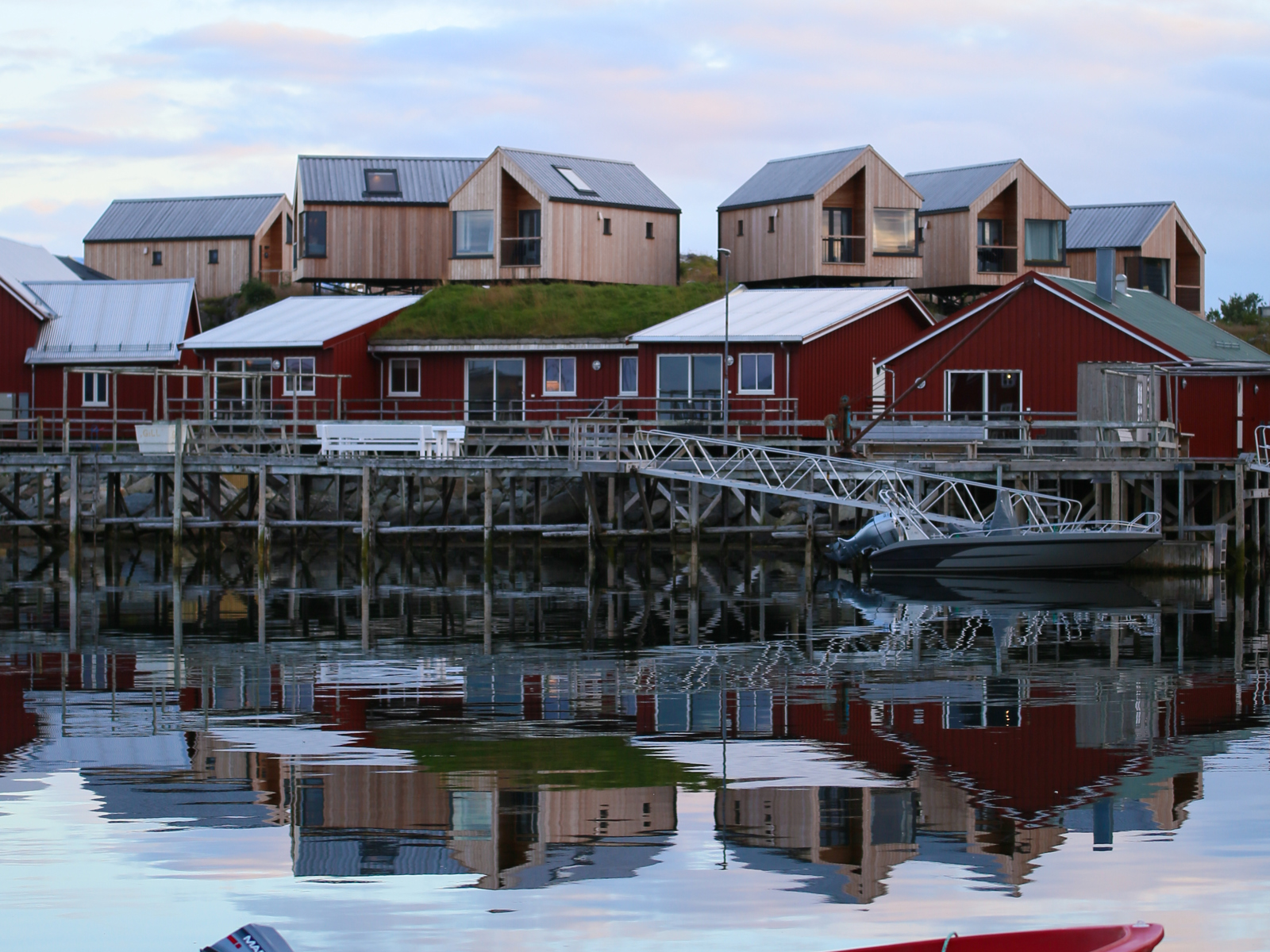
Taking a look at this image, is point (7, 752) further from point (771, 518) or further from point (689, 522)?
point (771, 518)

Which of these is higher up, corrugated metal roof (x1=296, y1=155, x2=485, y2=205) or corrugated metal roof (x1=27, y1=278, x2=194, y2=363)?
corrugated metal roof (x1=296, y1=155, x2=485, y2=205)

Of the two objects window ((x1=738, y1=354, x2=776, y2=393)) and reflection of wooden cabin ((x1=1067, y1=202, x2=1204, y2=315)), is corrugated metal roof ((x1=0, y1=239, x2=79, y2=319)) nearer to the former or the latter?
window ((x1=738, y1=354, x2=776, y2=393))

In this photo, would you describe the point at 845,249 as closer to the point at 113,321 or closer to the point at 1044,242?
the point at 1044,242

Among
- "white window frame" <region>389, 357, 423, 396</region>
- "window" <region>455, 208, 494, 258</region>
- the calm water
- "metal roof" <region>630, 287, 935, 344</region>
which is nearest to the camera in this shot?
the calm water

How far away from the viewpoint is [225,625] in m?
27.9

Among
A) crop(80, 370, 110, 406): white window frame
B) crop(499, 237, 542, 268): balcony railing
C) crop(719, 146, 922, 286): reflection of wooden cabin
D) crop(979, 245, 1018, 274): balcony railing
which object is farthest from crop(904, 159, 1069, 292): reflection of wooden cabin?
crop(80, 370, 110, 406): white window frame

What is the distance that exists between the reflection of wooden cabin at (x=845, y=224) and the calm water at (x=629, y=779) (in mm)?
26107

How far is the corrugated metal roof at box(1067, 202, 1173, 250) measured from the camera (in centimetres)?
5953

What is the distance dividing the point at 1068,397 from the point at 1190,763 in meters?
23.9

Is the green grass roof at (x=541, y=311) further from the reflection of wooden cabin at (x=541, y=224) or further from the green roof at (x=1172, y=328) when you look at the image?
the green roof at (x=1172, y=328)

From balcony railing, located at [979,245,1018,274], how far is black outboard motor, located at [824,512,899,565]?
2274cm

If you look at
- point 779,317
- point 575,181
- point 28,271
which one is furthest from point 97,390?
point 779,317

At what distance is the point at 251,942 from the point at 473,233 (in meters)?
45.4

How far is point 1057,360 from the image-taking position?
1548 inches
